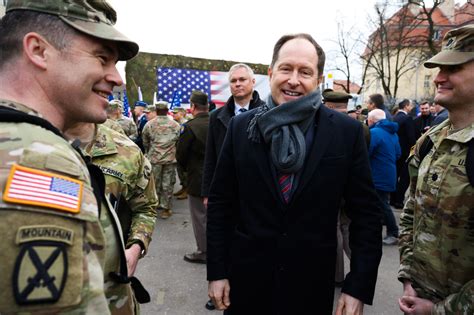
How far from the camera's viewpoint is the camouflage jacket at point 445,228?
155 cm

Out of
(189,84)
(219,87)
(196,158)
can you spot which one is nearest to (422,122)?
(196,158)

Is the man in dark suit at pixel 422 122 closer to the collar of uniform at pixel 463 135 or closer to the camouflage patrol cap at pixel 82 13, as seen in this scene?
the collar of uniform at pixel 463 135

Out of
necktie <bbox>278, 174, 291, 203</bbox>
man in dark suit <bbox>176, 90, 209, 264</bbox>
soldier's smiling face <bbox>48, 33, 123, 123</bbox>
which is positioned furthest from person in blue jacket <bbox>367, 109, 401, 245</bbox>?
soldier's smiling face <bbox>48, 33, 123, 123</bbox>

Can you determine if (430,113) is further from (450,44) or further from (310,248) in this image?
(310,248)

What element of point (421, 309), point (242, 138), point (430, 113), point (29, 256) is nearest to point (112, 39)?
point (29, 256)

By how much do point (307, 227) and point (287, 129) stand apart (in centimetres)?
54

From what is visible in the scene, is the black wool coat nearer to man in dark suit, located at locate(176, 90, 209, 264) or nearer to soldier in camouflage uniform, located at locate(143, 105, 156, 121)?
man in dark suit, located at locate(176, 90, 209, 264)

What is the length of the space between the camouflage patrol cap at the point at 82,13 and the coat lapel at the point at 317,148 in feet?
3.54

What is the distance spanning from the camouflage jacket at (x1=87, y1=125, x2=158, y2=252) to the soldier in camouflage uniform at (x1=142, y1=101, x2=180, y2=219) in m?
4.51

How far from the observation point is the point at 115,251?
4.21 ft

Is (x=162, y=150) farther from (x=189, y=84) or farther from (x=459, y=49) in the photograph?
(x=459, y=49)

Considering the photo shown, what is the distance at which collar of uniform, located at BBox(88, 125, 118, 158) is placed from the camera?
6.77 ft

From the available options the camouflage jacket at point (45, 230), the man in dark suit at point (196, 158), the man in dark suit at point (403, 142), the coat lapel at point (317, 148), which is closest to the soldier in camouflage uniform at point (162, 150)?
the man in dark suit at point (196, 158)

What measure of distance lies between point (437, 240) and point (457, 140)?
1.65 feet
